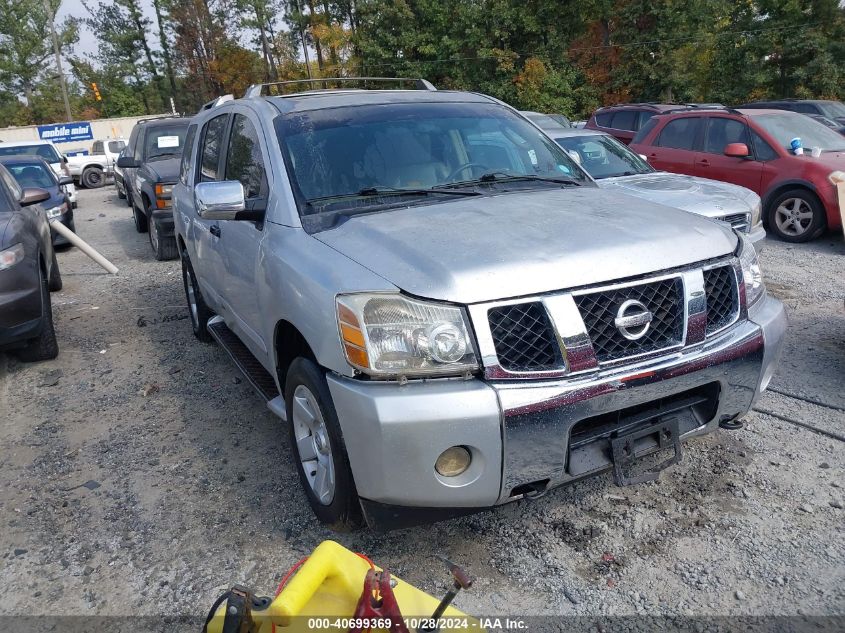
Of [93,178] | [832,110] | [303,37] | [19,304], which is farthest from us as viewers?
[303,37]

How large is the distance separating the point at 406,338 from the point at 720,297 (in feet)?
4.49

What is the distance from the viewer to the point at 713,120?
9789 mm

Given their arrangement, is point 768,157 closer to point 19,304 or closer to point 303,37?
point 19,304

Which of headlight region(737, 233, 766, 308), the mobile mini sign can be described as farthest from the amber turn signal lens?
the mobile mini sign

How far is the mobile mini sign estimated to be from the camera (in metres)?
36.6

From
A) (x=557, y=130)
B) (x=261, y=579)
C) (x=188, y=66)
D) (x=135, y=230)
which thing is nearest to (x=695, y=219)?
(x=261, y=579)

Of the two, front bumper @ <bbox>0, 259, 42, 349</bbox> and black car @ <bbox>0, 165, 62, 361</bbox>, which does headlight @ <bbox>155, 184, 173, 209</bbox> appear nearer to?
black car @ <bbox>0, 165, 62, 361</bbox>

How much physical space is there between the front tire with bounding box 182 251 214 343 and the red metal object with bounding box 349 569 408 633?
4.23m

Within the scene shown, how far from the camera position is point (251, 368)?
415 cm

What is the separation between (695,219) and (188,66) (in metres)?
58.5

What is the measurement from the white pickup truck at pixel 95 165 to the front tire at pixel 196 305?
22.9 m

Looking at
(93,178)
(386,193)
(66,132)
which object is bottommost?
(93,178)

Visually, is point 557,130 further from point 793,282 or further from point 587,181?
point 587,181

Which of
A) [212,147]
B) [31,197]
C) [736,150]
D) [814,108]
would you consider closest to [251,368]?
[212,147]
